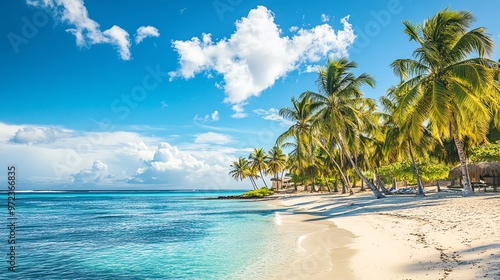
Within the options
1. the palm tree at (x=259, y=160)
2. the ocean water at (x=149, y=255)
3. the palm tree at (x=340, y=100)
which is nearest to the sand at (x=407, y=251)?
the ocean water at (x=149, y=255)

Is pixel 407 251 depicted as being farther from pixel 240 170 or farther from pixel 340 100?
pixel 240 170

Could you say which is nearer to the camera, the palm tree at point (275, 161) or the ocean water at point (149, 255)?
the ocean water at point (149, 255)

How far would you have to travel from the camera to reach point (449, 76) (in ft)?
63.0

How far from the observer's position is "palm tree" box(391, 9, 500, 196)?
663 inches

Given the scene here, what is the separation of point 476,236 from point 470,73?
11387mm

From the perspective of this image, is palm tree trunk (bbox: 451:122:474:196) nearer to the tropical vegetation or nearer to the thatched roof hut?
the tropical vegetation

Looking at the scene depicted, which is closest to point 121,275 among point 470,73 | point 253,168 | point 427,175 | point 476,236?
point 476,236

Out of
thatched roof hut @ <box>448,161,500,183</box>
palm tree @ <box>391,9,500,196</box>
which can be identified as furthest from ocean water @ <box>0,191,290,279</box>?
thatched roof hut @ <box>448,161,500,183</box>

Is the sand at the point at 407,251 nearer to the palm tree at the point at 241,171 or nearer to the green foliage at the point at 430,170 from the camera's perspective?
the green foliage at the point at 430,170

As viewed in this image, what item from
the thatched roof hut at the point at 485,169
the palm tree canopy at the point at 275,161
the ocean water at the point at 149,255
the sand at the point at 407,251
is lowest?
the ocean water at the point at 149,255

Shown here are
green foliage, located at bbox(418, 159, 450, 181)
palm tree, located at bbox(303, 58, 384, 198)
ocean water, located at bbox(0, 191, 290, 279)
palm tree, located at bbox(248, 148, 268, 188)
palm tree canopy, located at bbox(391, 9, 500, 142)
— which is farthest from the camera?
palm tree, located at bbox(248, 148, 268, 188)

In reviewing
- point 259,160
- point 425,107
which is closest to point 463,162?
point 425,107

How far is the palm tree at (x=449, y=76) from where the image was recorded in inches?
663

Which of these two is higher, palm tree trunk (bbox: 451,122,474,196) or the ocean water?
palm tree trunk (bbox: 451,122,474,196)
